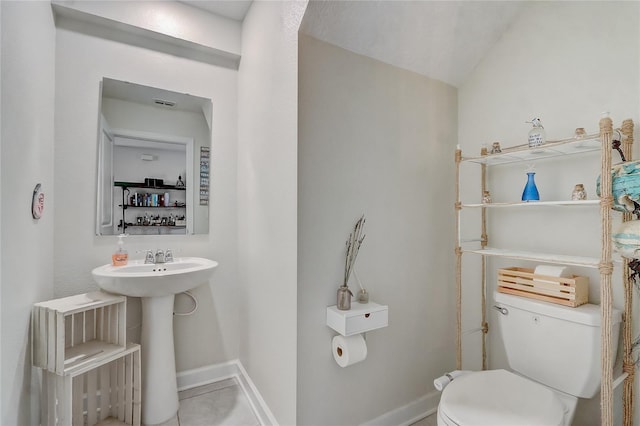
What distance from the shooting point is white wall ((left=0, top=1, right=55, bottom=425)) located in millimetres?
1135

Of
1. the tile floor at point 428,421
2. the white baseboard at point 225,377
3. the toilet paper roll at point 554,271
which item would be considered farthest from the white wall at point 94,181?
Result: the toilet paper roll at point 554,271

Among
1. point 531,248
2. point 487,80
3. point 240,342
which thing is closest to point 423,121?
point 487,80

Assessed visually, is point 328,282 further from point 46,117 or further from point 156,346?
point 46,117

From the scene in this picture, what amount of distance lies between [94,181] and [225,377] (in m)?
1.56

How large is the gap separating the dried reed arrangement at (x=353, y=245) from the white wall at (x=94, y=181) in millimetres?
1037

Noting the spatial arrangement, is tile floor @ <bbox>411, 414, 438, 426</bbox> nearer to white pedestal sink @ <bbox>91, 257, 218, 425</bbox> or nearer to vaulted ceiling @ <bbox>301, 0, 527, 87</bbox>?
white pedestal sink @ <bbox>91, 257, 218, 425</bbox>

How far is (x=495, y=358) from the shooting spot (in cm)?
174

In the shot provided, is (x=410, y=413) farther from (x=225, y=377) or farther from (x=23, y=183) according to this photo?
(x=23, y=183)

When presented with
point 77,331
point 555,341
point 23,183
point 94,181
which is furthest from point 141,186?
point 555,341

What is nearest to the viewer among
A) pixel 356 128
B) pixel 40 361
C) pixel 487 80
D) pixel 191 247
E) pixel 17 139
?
pixel 17 139

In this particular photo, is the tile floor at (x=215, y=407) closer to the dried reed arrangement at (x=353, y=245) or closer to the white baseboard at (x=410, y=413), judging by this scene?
the white baseboard at (x=410, y=413)

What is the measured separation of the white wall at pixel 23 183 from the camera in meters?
1.13

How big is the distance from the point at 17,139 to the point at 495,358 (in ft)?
8.50

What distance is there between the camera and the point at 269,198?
64.3 inches
